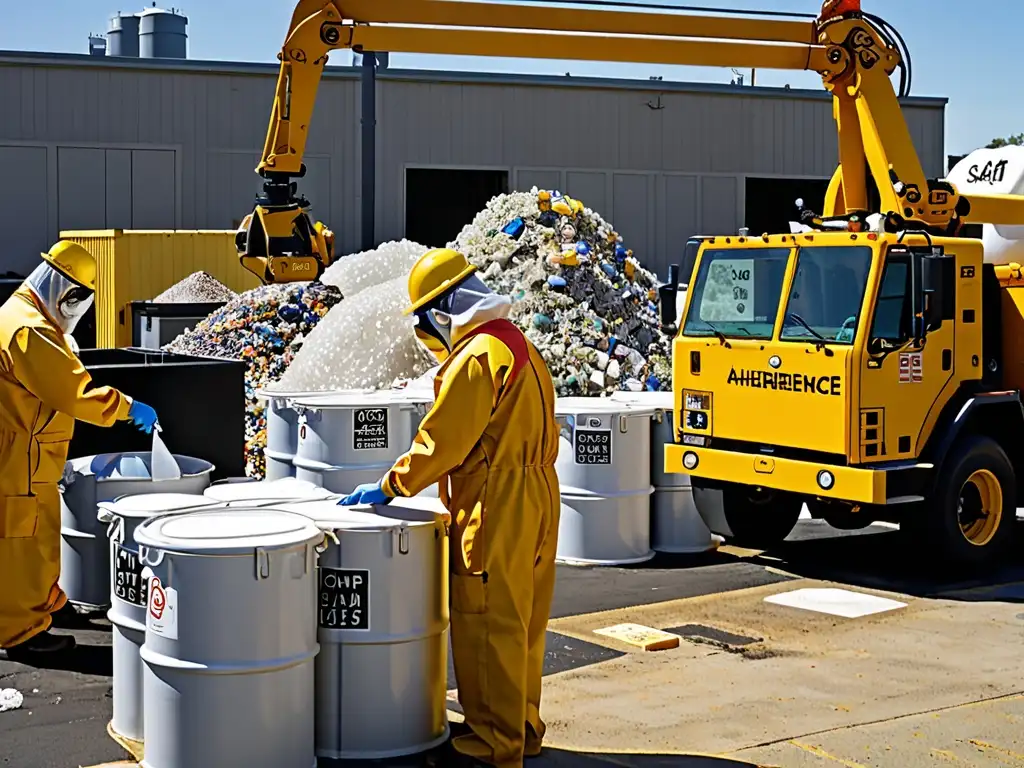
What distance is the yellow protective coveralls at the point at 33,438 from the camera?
6977 millimetres

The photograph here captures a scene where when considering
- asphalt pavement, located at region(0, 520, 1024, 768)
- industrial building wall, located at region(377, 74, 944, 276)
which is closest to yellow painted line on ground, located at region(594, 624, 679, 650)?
asphalt pavement, located at region(0, 520, 1024, 768)

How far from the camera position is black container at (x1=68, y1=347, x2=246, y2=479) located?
8.80m

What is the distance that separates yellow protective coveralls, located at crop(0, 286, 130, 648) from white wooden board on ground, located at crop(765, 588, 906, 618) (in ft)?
14.2

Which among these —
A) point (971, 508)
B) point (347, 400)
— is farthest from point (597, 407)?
point (971, 508)

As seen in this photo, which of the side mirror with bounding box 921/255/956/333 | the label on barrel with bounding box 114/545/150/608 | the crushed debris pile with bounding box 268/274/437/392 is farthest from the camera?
the crushed debris pile with bounding box 268/274/437/392

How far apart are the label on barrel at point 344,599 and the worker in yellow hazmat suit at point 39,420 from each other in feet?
6.77

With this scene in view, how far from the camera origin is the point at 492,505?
17.9ft

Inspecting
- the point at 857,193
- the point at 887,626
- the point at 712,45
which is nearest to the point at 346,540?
the point at 887,626

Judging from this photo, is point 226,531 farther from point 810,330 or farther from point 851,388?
point 810,330

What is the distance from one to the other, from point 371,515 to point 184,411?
3807 millimetres

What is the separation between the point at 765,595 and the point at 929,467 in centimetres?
135

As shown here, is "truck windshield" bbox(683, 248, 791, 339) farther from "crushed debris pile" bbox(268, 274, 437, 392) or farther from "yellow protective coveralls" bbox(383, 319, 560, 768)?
"crushed debris pile" bbox(268, 274, 437, 392)

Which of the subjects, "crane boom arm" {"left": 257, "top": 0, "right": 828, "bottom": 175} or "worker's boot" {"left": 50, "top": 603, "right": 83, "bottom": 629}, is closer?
"worker's boot" {"left": 50, "top": 603, "right": 83, "bottom": 629}

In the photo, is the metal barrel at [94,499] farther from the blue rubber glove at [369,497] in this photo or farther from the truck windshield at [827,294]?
the truck windshield at [827,294]
